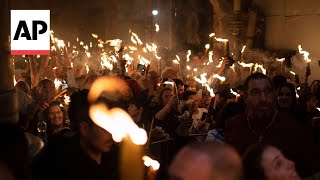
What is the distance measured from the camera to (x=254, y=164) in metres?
3.66

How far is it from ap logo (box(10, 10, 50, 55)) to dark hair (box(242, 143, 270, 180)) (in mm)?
5360

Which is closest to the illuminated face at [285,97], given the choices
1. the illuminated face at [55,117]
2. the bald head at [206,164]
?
the illuminated face at [55,117]

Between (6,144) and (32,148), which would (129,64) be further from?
(6,144)

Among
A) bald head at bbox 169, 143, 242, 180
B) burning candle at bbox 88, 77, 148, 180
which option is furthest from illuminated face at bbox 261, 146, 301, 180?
burning candle at bbox 88, 77, 148, 180

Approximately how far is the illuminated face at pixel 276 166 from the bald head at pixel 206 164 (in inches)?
14.0

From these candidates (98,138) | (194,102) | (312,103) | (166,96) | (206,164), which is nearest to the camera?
(206,164)

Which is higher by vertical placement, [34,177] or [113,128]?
[113,128]

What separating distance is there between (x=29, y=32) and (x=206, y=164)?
6252 mm

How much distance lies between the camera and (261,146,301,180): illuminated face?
360 cm

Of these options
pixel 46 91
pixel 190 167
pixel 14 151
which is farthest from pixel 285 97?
pixel 14 151

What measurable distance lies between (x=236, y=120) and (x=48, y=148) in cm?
193

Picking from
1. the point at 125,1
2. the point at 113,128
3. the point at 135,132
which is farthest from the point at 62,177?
the point at 125,1

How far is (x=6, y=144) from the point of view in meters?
3.34

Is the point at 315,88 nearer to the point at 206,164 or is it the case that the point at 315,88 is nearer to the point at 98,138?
the point at 98,138
